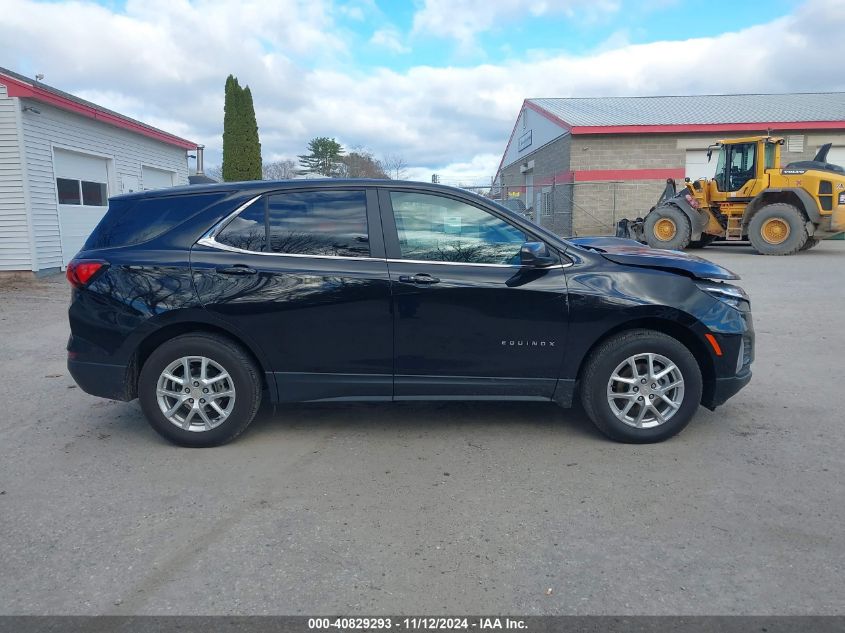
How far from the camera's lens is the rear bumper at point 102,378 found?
172 inches

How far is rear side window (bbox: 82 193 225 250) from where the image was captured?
444 cm

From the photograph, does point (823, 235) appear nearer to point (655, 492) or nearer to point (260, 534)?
point (655, 492)

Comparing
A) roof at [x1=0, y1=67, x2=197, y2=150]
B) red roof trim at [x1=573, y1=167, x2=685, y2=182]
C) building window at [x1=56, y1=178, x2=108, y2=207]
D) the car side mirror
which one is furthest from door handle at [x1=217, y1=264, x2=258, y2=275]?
red roof trim at [x1=573, y1=167, x2=685, y2=182]

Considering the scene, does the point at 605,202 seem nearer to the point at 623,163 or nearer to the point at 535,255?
the point at 623,163

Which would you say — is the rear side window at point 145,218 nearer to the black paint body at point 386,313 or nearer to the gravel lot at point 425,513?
the black paint body at point 386,313

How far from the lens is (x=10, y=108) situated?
495 inches

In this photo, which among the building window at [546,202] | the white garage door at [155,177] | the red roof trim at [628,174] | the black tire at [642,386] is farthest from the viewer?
the building window at [546,202]

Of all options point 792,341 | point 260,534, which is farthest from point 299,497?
point 792,341

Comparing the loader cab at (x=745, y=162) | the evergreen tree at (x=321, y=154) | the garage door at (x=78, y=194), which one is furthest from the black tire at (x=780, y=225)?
the evergreen tree at (x=321, y=154)

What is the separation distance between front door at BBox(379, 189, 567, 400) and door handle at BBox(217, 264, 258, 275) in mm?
932

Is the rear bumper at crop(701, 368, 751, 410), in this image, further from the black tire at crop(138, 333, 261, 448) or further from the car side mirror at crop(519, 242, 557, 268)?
the black tire at crop(138, 333, 261, 448)

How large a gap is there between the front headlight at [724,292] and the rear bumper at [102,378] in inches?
157
